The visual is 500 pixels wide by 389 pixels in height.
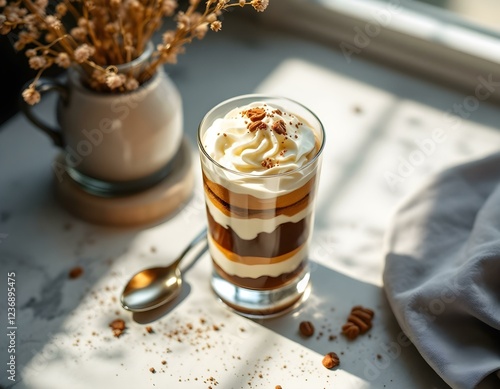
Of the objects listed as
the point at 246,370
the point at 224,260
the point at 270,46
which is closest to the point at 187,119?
the point at 270,46

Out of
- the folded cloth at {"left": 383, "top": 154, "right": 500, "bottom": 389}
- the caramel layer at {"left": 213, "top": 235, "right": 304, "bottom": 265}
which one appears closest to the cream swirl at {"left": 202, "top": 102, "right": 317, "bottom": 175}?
the caramel layer at {"left": 213, "top": 235, "right": 304, "bottom": 265}

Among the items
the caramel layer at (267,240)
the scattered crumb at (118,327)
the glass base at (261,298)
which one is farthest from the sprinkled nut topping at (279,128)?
the scattered crumb at (118,327)

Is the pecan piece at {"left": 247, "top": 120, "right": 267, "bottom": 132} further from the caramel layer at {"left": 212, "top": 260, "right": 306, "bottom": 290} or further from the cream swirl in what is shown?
the caramel layer at {"left": 212, "top": 260, "right": 306, "bottom": 290}

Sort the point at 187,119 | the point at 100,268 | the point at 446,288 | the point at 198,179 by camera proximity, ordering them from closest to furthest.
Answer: the point at 446,288, the point at 100,268, the point at 198,179, the point at 187,119

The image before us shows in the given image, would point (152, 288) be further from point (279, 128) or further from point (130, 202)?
point (279, 128)

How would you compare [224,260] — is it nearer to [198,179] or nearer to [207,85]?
[198,179]

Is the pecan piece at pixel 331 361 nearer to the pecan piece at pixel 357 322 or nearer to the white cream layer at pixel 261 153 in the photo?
the pecan piece at pixel 357 322

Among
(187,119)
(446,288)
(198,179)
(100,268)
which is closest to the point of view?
(446,288)

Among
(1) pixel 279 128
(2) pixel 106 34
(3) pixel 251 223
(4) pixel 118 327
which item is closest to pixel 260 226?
(3) pixel 251 223
